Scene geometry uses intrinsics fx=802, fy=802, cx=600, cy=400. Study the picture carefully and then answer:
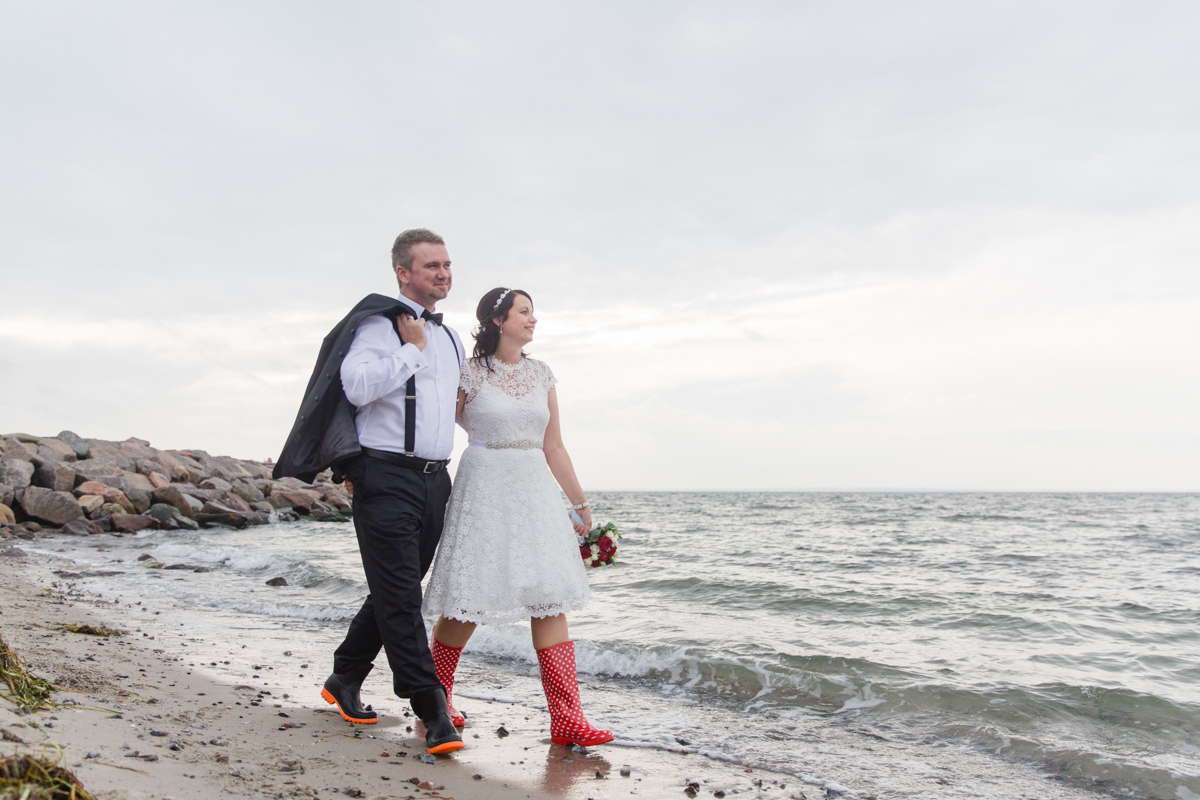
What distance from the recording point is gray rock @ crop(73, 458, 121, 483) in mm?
19547

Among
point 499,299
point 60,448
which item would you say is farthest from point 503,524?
point 60,448

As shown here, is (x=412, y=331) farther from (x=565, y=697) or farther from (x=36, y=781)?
(x=36, y=781)

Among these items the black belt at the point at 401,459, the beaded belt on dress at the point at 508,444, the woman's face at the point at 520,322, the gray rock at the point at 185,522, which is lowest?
the gray rock at the point at 185,522

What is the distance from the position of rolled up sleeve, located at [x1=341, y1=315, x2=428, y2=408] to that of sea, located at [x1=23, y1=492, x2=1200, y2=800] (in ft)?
7.67

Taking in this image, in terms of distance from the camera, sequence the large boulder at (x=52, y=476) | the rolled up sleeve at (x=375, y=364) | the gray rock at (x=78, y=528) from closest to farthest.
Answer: the rolled up sleeve at (x=375, y=364) < the gray rock at (x=78, y=528) < the large boulder at (x=52, y=476)

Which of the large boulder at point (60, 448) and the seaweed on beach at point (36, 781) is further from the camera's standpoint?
the large boulder at point (60, 448)

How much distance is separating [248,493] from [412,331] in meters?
23.1

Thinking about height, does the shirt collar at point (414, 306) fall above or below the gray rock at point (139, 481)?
above

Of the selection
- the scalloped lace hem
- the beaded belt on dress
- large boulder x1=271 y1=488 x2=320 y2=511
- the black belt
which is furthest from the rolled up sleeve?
large boulder x1=271 y1=488 x2=320 y2=511

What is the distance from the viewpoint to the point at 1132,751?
15.5 ft

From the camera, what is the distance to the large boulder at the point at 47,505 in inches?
661

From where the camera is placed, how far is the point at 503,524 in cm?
384

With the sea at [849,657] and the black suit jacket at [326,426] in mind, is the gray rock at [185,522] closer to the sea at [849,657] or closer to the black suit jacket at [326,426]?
the sea at [849,657]

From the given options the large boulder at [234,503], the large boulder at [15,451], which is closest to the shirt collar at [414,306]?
the large boulder at [15,451]
